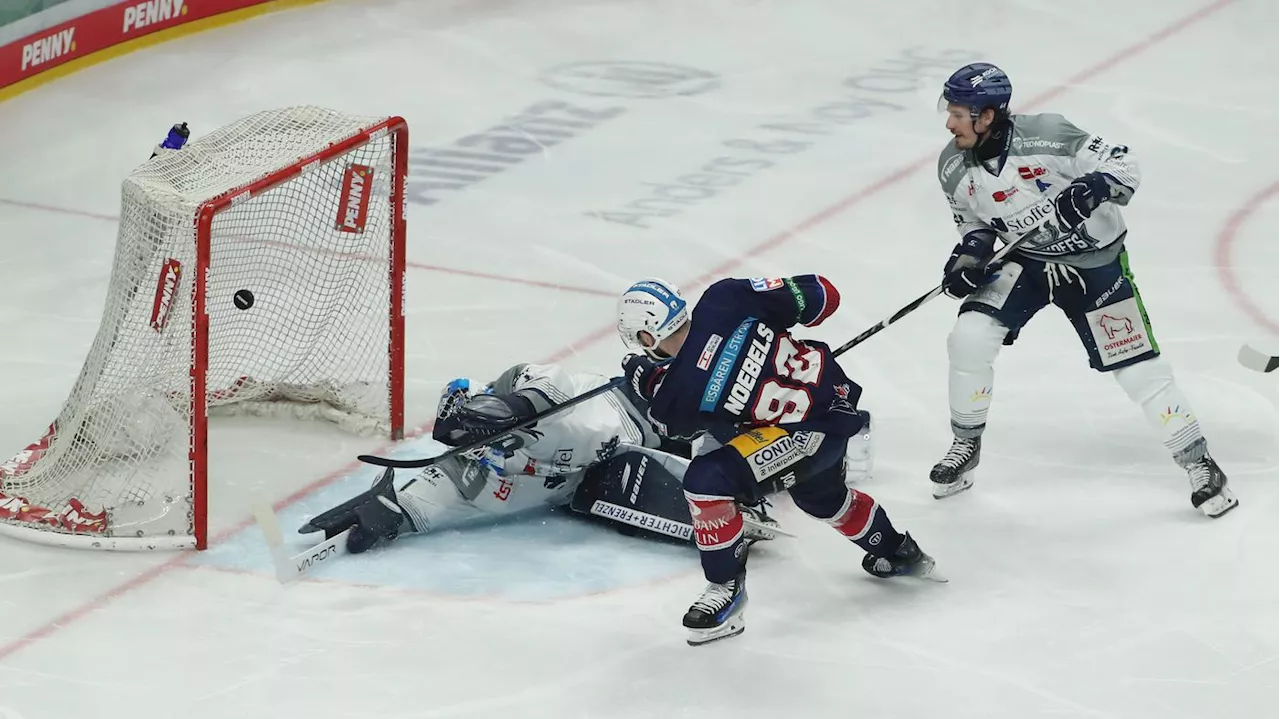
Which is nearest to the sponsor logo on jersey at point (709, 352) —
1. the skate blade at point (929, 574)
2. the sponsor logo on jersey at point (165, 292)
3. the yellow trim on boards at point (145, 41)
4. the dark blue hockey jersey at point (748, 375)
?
the dark blue hockey jersey at point (748, 375)

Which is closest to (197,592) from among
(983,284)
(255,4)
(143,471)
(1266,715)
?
(143,471)

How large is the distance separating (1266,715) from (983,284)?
1253 millimetres

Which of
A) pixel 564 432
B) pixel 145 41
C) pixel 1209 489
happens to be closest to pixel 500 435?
pixel 564 432

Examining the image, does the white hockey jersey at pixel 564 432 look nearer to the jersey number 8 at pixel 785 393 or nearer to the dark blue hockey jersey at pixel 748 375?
the dark blue hockey jersey at pixel 748 375

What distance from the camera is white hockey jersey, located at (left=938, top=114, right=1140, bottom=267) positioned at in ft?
14.0

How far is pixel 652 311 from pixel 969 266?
3.17 ft

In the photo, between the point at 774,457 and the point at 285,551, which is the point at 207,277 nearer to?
the point at 285,551

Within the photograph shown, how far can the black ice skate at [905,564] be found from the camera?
4055 mm

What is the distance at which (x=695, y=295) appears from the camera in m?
5.95

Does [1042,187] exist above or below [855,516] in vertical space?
above

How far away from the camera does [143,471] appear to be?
4355 millimetres

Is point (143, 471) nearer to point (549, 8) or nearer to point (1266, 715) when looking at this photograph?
point (1266, 715)

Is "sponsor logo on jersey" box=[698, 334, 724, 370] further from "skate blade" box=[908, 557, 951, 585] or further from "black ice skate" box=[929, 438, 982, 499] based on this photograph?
"black ice skate" box=[929, 438, 982, 499]

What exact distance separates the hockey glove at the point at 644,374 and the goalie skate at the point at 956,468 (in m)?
0.99
